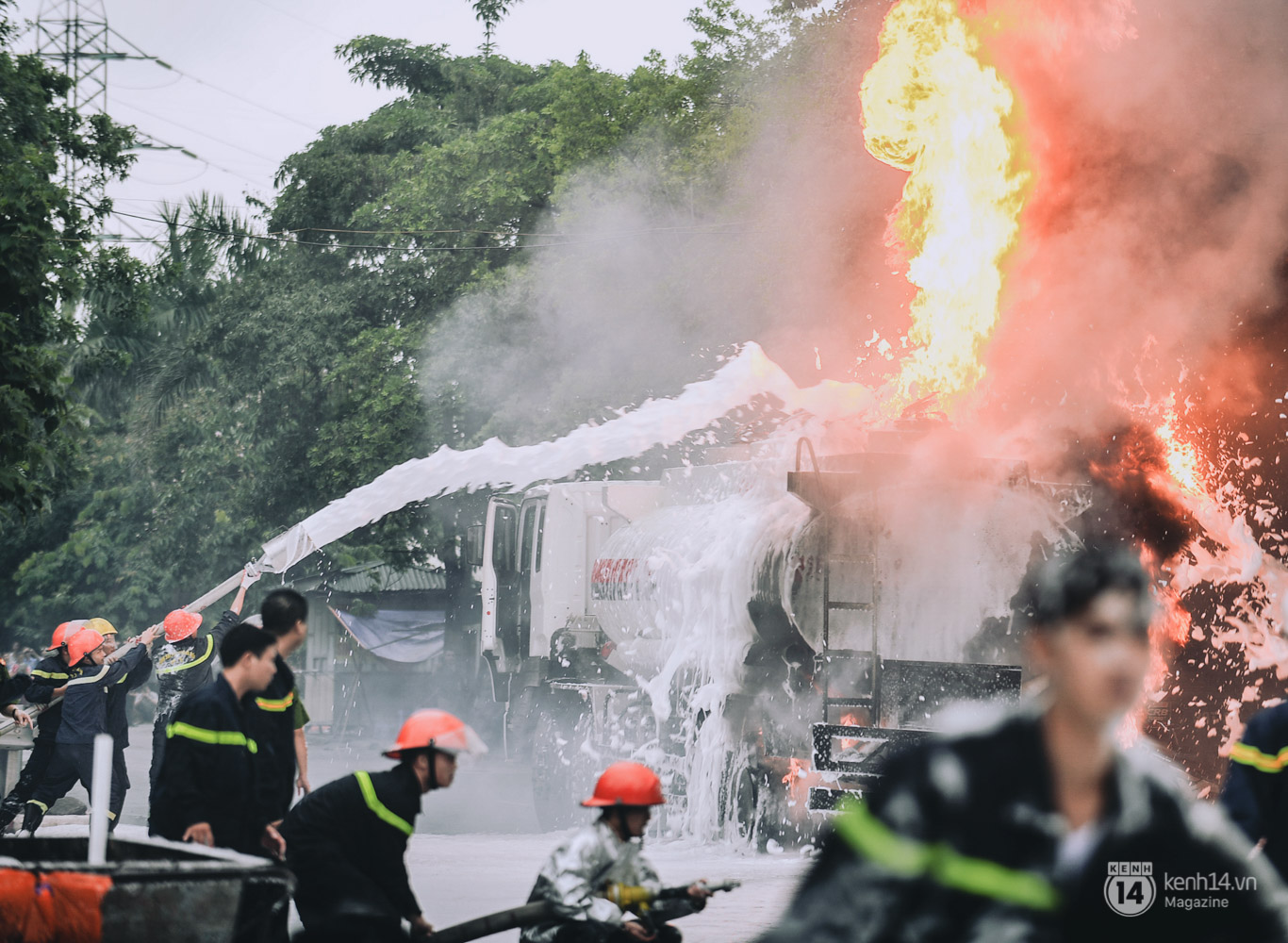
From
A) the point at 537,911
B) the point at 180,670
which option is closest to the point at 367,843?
the point at 537,911

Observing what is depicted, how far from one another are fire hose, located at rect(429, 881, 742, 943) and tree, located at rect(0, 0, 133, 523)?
9.65m

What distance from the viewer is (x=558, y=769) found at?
549 inches

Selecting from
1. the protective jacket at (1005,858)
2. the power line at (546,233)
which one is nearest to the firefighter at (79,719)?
the protective jacket at (1005,858)

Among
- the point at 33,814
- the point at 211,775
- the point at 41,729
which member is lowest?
the point at 33,814

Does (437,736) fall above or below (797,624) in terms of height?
below

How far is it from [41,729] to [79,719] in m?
0.31

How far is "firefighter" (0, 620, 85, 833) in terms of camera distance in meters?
10.5

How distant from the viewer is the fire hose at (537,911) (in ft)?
14.4

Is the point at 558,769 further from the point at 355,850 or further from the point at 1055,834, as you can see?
the point at 1055,834

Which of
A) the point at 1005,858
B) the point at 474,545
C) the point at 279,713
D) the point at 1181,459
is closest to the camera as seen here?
the point at 1005,858

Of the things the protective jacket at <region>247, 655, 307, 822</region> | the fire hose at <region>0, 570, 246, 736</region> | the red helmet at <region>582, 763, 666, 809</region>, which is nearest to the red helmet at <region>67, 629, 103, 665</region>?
the fire hose at <region>0, 570, 246, 736</region>

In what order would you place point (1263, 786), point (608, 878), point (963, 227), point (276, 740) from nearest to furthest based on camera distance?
point (1263, 786)
point (608, 878)
point (276, 740)
point (963, 227)

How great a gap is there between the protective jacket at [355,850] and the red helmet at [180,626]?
6.45 meters

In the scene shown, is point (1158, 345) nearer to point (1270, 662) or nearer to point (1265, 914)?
point (1270, 662)
